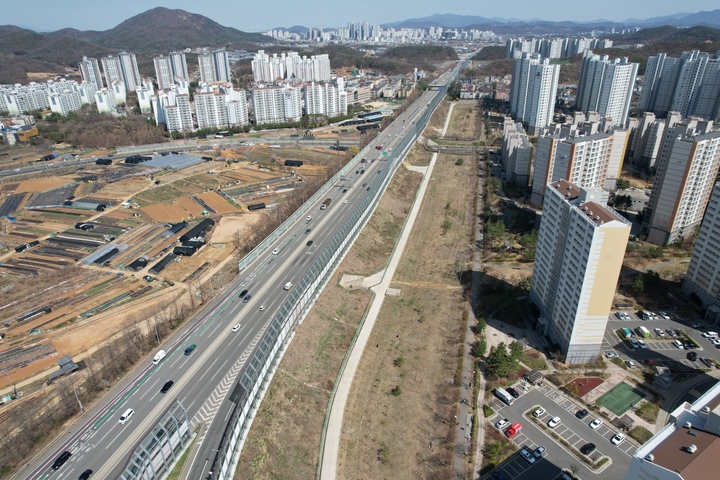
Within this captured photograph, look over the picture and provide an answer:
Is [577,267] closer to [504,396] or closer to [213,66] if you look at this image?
[504,396]

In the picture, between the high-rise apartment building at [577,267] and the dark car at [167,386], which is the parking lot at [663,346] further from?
the dark car at [167,386]

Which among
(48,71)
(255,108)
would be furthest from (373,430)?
(48,71)

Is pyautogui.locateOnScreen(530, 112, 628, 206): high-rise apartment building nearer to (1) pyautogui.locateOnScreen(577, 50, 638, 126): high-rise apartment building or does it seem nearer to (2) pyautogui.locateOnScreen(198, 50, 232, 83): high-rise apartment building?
(1) pyautogui.locateOnScreen(577, 50, 638, 126): high-rise apartment building

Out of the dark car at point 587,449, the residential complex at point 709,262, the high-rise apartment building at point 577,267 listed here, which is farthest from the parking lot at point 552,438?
the residential complex at point 709,262

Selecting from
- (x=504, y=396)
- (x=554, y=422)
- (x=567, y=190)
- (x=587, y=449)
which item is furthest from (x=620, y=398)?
(x=567, y=190)

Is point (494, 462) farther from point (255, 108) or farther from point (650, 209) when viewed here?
point (255, 108)
